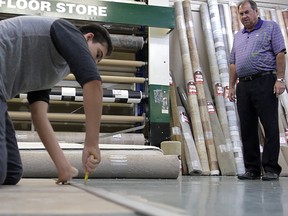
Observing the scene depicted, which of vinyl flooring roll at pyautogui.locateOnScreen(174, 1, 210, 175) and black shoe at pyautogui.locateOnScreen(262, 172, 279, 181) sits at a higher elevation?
vinyl flooring roll at pyautogui.locateOnScreen(174, 1, 210, 175)

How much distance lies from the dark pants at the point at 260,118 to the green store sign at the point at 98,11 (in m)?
1.47

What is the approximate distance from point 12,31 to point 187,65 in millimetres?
3357

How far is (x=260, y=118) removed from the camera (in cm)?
331

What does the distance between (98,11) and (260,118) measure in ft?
6.90

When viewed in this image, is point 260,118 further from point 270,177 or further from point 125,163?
point 125,163

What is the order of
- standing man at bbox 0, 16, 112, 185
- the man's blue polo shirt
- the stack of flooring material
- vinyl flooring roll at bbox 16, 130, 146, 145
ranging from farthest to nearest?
vinyl flooring roll at bbox 16, 130, 146, 145 → the man's blue polo shirt → the stack of flooring material → standing man at bbox 0, 16, 112, 185

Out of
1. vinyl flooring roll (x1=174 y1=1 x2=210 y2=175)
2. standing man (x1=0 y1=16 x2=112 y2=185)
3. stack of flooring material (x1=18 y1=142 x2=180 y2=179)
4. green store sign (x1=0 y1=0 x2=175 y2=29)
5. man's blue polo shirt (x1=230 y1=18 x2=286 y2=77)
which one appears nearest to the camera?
standing man (x1=0 y1=16 x2=112 y2=185)

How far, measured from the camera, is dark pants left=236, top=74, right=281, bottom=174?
321 cm

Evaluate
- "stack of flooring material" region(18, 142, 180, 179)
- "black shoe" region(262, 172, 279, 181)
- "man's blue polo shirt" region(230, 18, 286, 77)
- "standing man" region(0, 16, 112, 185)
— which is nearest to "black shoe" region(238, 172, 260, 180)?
"black shoe" region(262, 172, 279, 181)

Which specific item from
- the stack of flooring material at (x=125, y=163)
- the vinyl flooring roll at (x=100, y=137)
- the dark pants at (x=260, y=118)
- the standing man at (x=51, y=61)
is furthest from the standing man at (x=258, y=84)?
the standing man at (x=51, y=61)

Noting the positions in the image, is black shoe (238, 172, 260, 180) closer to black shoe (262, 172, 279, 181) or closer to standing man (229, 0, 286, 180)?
standing man (229, 0, 286, 180)

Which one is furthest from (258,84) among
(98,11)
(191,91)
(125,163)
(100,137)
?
(98,11)

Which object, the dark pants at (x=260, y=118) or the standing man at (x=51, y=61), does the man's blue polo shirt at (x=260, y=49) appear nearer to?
the dark pants at (x=260, y=118)

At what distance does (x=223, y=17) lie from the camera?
5230mm
